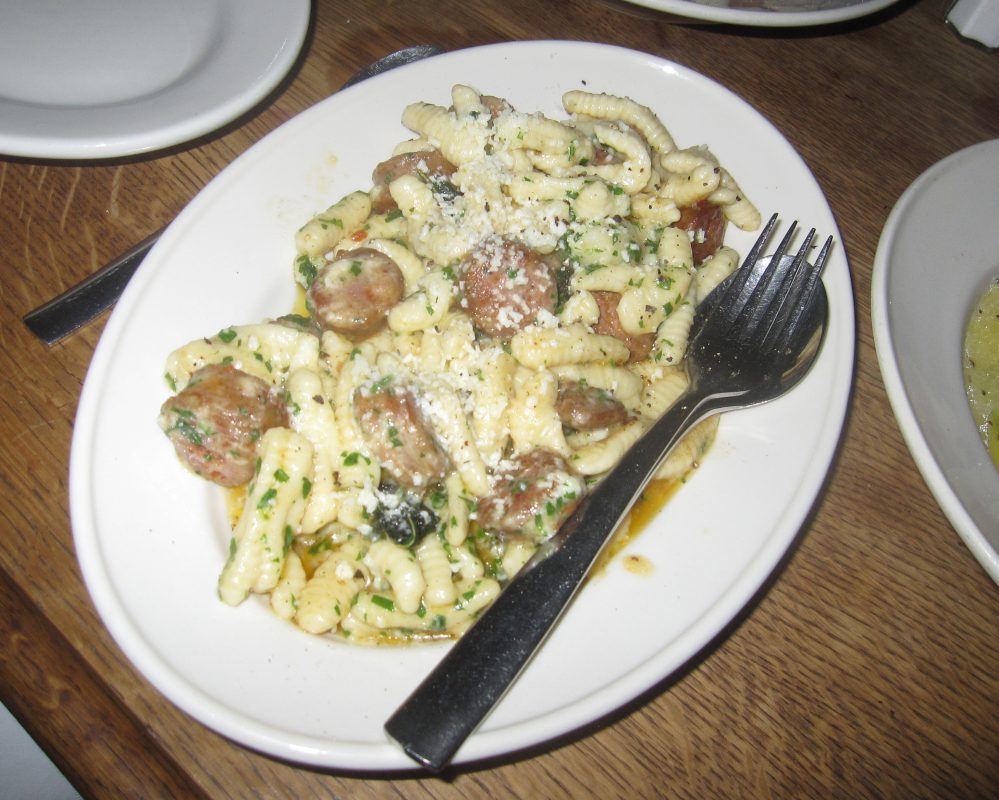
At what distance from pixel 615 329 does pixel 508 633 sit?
80 centimetres

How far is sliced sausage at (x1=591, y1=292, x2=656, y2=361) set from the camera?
168 cm

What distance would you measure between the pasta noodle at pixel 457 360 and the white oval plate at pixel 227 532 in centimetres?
7

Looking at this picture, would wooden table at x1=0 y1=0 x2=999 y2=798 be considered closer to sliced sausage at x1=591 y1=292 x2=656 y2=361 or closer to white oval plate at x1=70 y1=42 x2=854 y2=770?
white oval plate at x1=70 y1=42 x2=854 y2=770

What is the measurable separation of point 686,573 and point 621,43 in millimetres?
1771

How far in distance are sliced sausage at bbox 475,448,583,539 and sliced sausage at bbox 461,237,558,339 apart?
0.99 feet

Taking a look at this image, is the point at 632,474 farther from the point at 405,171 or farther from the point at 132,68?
the point at 132,68

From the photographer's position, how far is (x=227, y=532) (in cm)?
144

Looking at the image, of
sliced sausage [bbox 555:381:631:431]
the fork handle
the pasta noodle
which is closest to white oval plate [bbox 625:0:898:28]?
the pasta noodle

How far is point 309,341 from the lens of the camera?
4.95 feet

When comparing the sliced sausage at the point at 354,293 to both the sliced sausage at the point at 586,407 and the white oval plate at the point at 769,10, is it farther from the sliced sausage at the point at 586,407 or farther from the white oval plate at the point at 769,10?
the white oval plate at the point at 769,10

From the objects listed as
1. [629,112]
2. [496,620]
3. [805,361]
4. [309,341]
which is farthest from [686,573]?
[629,112]

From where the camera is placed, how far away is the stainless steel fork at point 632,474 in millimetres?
1072

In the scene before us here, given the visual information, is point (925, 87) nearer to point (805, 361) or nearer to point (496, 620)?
point (805, 361)

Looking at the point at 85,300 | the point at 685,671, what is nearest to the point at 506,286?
the point at 685,671
